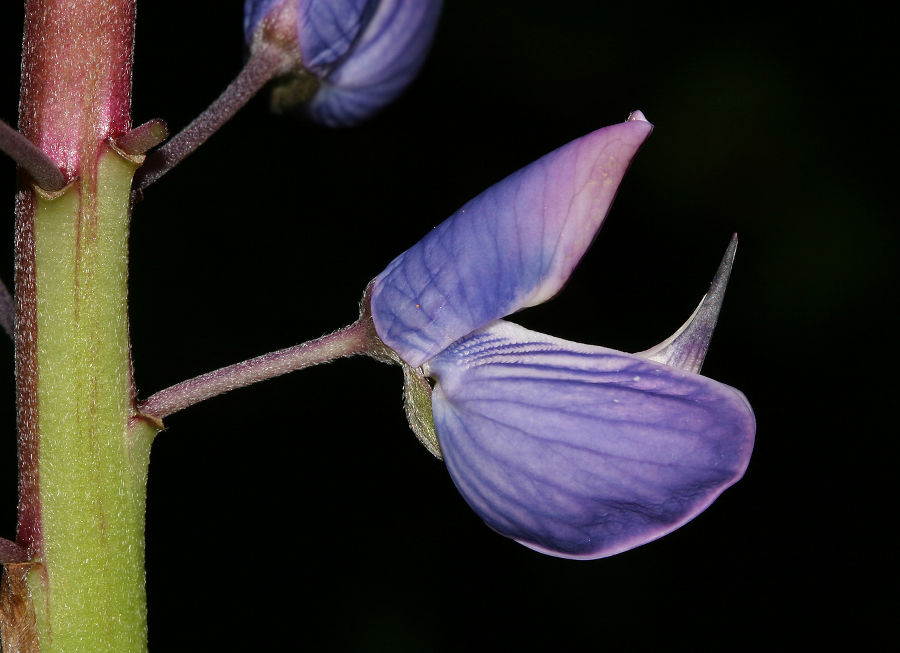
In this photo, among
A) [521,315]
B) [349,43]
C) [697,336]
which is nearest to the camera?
[697,336]

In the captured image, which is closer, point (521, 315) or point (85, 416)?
point (85, 416)

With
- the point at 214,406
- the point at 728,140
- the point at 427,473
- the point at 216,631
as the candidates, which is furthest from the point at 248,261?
the point at 728,140

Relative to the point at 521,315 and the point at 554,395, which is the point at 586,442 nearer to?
the point at 554,395

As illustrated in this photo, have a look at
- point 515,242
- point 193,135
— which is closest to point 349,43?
point 193,135

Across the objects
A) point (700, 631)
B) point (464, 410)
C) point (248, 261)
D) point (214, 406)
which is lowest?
point (700, 631)

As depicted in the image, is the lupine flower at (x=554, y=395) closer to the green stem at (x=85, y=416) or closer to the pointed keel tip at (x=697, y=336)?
the pointed keel tip at (x=697, y=336)

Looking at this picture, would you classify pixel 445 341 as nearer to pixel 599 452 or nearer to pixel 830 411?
pixel 599 452

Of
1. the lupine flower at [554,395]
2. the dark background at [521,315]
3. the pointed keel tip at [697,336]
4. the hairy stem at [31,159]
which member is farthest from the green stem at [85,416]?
the dark background at [521,315]
